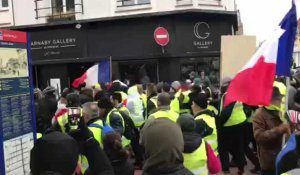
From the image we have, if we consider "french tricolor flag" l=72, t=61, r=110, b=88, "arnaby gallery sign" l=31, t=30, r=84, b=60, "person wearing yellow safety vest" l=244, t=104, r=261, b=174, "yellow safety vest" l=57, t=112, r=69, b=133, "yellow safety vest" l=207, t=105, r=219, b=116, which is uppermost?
"arnaby gallery sign" l=31, t=30, r=84, b=60

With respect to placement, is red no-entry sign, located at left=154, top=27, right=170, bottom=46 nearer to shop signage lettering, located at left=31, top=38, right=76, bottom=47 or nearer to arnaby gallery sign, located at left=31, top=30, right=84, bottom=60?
arnaby gallery sign, located at left=31, top=30, right=84, bottom=60

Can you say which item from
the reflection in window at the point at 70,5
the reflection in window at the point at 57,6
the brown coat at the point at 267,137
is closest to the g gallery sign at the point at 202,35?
the reflection in window at the point at 70,5

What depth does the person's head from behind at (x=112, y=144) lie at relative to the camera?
194 inches

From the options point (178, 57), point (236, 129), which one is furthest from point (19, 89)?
point (178, 57)

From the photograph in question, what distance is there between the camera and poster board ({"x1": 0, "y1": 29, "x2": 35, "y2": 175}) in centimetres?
415

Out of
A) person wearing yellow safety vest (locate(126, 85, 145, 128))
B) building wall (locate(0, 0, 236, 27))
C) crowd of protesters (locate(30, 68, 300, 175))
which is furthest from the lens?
building wall (locate(0, 0, 236, 27))

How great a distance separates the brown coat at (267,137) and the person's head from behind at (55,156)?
100 inches

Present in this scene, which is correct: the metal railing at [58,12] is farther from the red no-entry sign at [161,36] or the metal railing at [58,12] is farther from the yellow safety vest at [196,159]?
the yellow safety vest at [196,159]

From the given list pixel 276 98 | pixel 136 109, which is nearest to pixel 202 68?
pixel 136 109

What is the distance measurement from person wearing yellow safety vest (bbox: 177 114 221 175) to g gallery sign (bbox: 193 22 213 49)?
586 inches

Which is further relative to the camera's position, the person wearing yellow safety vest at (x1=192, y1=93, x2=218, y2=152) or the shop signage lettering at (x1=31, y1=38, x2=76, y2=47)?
the shop signage lettering at (x1=31, y1=38, x2=76, y2=47)

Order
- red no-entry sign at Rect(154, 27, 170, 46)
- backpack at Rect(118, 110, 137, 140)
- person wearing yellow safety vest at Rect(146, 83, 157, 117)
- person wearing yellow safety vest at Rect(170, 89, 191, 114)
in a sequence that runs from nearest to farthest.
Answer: backpack at Rect(118, 110, 137, 140)
person wearing yellow safety vest at Rect(170, 89, 191, 114)
person wearing yellow safety vest at Rect(146, 83, 157, 117)
red no-entry sign at Rect(154, 27, 170, 46)

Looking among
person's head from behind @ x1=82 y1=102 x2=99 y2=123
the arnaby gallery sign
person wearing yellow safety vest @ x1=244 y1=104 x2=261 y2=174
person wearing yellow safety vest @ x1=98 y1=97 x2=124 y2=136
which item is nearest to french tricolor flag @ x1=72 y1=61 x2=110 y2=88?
person wearing yellow safety vest @ x1=244 y1=104 x2=261 y2=174

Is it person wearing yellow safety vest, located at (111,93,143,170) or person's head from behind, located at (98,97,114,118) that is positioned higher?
person's head from behind, located at (98,97,114,118)
